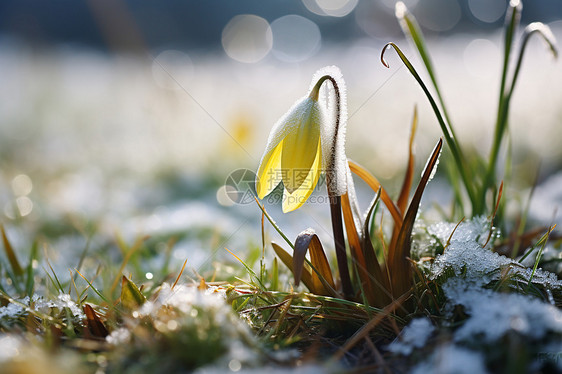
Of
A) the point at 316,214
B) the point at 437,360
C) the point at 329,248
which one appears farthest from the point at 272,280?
the point at 316,214

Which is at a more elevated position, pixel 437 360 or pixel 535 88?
pixel 535 88

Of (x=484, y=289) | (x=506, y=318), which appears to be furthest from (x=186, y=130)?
(x=506, y=318)

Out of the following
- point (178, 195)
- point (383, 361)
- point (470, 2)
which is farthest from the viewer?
point (470, 2)

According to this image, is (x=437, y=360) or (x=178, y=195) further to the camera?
(x=178, y=195)

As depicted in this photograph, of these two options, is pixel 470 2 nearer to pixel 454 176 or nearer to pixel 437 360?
pixel 454 176

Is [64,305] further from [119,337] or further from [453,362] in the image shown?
[453,362]

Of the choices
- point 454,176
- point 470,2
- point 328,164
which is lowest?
point 454,176

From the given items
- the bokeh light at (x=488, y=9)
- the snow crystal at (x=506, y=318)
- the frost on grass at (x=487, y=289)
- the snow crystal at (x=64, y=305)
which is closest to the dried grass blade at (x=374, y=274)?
the frost on grass at (x=487, y=289)
